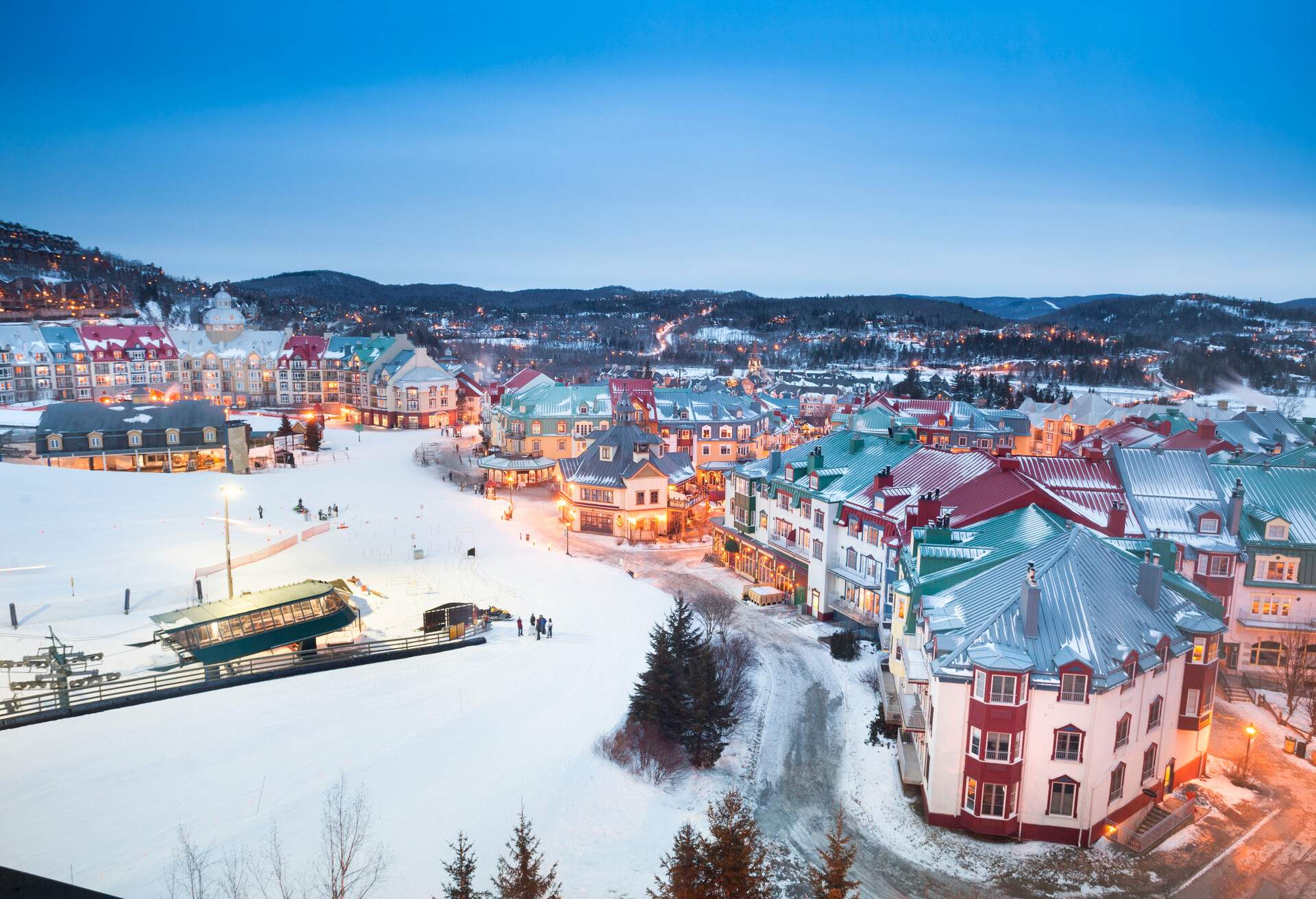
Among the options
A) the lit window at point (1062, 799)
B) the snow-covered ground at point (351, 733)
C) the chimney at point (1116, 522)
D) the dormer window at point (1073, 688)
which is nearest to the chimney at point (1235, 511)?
the chimney at point (1116, 522)

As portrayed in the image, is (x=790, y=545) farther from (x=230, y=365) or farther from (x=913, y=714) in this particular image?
(x=230, y=365)

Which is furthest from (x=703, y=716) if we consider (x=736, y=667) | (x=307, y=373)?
(x=307, y=373)

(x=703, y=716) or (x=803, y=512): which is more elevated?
(x=803, y=512)

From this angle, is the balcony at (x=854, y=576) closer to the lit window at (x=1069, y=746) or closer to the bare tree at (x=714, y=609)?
the bare tree at (x=714, y=609)

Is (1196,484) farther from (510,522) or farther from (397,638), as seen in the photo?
(510,522)

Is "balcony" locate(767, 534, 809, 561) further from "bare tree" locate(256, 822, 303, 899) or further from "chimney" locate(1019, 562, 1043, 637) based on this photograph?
"bare tree" locate(256, 822, 303, 899)

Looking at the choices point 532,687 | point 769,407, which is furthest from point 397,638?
point 769,407

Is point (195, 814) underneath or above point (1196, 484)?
underneath
